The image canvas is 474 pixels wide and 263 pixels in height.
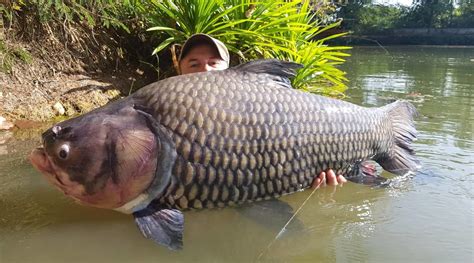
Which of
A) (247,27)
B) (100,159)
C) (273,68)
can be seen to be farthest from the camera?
(247,27)

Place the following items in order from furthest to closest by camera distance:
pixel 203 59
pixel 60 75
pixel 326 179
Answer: pixel 60 75 → pixel 203 59 → pixel 326 179

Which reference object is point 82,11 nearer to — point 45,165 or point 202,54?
point 202,54

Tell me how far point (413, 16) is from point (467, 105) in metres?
39.2

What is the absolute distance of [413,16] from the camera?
1682 inches

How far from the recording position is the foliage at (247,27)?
5578 mm

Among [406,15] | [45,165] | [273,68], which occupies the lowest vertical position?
[45,165]

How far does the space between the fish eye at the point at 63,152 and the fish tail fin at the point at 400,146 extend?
2.05 metres

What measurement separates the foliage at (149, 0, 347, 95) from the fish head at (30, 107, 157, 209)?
3.39m

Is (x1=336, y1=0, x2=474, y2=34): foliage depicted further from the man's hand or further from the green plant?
the man's hand

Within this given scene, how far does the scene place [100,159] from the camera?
7.09 ft

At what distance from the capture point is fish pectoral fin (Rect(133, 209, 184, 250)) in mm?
2156

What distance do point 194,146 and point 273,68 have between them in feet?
2.34

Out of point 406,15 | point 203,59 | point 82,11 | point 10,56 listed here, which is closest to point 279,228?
point 203,59

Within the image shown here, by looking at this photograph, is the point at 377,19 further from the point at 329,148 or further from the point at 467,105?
the point at 329,148
